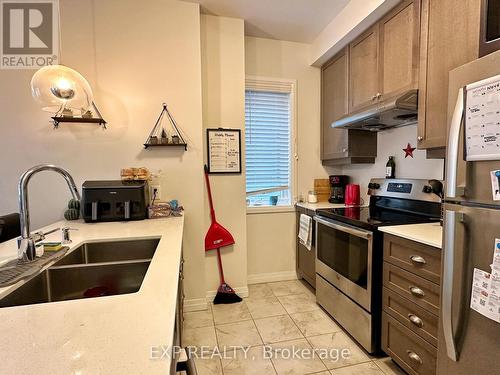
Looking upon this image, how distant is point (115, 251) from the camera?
4.53 feet

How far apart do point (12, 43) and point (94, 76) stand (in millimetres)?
660

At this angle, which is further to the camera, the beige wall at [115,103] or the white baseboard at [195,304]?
the white baseboard at [195,304]

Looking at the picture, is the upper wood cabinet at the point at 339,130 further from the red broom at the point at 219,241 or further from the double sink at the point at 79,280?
the double sink at the point at 79,280

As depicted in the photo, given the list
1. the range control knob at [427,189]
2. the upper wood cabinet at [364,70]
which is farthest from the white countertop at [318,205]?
Result: the upper wood cabinet at [364,70]

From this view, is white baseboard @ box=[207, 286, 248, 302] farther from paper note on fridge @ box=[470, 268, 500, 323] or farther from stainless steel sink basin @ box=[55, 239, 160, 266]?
paper note on fridge @ box=[470, 268, 500, 323]

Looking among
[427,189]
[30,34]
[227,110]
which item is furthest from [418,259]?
[30,34]

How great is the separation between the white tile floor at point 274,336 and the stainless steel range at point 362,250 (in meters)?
0.11

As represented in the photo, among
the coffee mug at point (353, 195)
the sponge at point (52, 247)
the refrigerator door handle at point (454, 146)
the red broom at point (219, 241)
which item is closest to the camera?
the refrigerator door handle at point (454, 146)

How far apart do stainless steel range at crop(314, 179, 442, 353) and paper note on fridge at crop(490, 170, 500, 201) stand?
0.76 metres

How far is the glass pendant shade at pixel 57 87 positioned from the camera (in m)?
1.65

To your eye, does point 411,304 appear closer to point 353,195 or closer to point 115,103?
point 353,195

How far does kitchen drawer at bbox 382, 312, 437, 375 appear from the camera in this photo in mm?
1326

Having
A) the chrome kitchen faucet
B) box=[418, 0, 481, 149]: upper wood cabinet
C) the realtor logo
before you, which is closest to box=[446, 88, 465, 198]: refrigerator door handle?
box=[418, 0, 481, 149]: upper wood cabinet

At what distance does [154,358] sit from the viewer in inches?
19.7
